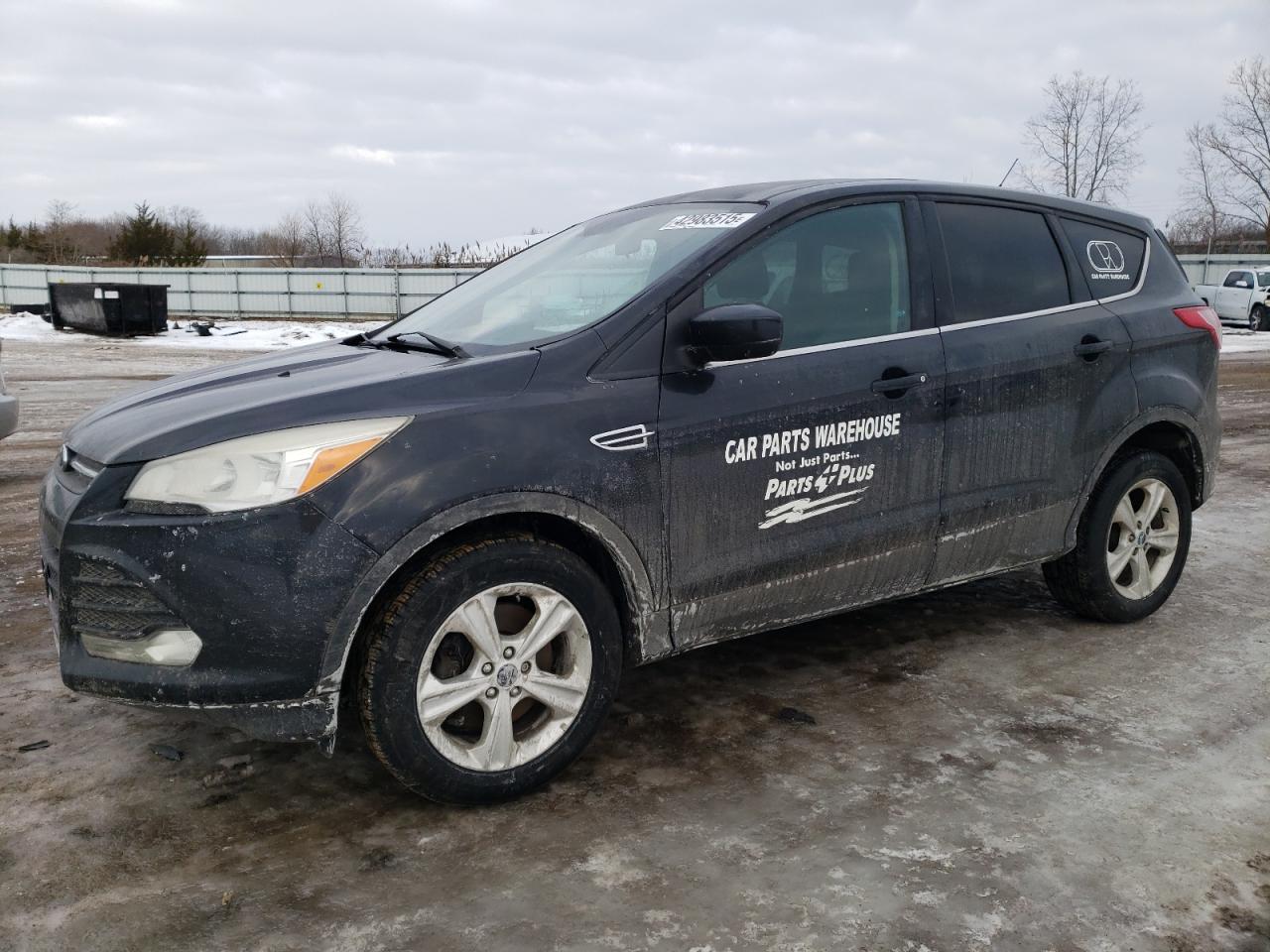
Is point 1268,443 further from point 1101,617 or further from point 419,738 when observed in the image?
point 419,738

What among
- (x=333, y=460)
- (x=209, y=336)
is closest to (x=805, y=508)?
(x=333, y=460)

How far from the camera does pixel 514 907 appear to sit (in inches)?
103

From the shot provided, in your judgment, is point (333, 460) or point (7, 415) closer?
point (333, 460)

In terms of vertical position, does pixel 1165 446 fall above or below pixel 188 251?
below

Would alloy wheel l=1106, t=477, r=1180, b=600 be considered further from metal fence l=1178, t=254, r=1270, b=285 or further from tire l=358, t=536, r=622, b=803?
metal fence l=1178, t=254, r=1270, b=285

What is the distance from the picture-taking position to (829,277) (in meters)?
3.75

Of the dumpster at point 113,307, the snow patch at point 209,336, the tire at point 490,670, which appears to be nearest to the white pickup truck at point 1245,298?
the snow patch at point 209,336

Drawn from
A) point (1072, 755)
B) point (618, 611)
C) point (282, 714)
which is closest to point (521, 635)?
point (618, 611)

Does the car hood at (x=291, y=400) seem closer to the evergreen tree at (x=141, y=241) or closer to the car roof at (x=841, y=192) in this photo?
the car roof at (x=841, y=192)

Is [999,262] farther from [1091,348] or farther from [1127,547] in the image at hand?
[1127,547]

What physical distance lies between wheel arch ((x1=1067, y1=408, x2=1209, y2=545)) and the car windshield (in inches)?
71.9

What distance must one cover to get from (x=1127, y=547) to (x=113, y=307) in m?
24.8

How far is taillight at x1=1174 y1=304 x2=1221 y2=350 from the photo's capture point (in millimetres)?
4688

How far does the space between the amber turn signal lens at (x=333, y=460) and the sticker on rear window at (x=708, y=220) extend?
1.43 m
